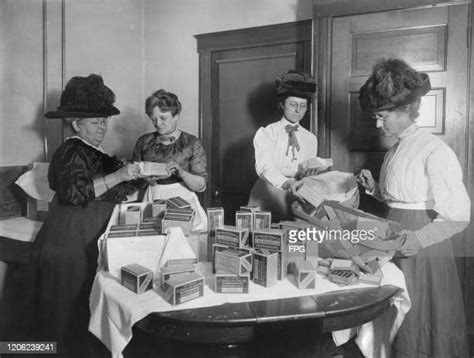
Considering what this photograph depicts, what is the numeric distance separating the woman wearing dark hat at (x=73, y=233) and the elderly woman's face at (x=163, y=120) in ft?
1.00

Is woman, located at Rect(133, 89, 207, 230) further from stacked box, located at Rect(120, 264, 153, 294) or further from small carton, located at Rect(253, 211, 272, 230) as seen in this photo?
stacked box, located at Rect(120, 264, 153, 294)

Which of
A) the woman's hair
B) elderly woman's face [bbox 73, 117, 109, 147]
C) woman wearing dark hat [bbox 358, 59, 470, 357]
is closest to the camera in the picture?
woman wearing dark hat [bbox 358, 59, 470, 357]

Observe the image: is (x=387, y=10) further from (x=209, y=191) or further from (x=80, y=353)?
(x=80, y=353)

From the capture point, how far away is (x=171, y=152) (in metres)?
1.95

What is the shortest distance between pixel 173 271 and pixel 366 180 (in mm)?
897

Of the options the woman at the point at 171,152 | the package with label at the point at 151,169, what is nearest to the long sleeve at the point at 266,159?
the woman at the point at 171,152

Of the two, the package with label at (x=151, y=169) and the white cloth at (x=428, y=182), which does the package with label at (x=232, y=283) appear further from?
the package with label at (x=151, y=169)

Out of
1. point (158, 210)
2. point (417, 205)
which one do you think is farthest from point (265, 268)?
point (417, 205)

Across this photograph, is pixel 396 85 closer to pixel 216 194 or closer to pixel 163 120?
pixel 163 120

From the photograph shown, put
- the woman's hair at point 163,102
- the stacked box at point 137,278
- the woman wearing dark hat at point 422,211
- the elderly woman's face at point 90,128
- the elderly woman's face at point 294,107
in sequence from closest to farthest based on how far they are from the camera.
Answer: the stacked box at point 137,278 → the woman wearing dark hat at point 422,211 → the elderly woman's face at point 90,128 → the woman's hair at point 163,102 → the elderly woman's face at point 294,107

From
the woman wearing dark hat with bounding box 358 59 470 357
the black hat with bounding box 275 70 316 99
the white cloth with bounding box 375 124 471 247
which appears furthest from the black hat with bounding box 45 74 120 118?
the white cloth with bounding box 375 124 471 247

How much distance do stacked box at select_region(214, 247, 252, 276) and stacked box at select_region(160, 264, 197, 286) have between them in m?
0.07

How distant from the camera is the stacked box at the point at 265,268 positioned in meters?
1.05

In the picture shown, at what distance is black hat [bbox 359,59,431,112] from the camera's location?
4.43 feet
